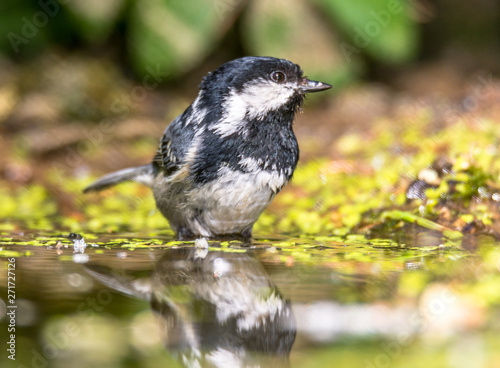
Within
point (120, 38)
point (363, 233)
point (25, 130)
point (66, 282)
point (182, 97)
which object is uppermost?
point (120, 38)

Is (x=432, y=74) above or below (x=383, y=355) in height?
above

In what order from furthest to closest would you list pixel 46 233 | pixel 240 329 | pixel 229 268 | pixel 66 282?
pixel 46 233, pixel 229 268, pixel 66 282, pixel 240 329

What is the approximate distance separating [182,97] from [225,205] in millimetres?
4817

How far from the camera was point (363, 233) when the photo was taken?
3.86 m

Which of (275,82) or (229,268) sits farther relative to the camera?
(275,82)

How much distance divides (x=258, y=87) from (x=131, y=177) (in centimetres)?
129

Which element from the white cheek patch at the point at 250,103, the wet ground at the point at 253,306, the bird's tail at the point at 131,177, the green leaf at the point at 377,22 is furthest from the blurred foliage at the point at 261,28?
the wet ground at the point at 253,306

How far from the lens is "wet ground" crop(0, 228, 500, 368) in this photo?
72.5 inches

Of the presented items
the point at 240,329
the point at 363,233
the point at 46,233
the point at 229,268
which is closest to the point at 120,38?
the point at 46,233

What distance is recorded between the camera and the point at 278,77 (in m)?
3.59

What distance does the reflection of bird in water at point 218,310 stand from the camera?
1.87 metres

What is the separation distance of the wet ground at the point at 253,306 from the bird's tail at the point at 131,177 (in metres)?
0.99

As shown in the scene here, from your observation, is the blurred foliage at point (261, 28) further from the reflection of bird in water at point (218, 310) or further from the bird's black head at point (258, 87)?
the reflection of bird in water at point (218, 310)

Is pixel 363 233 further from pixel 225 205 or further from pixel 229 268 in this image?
pixel 229 268
